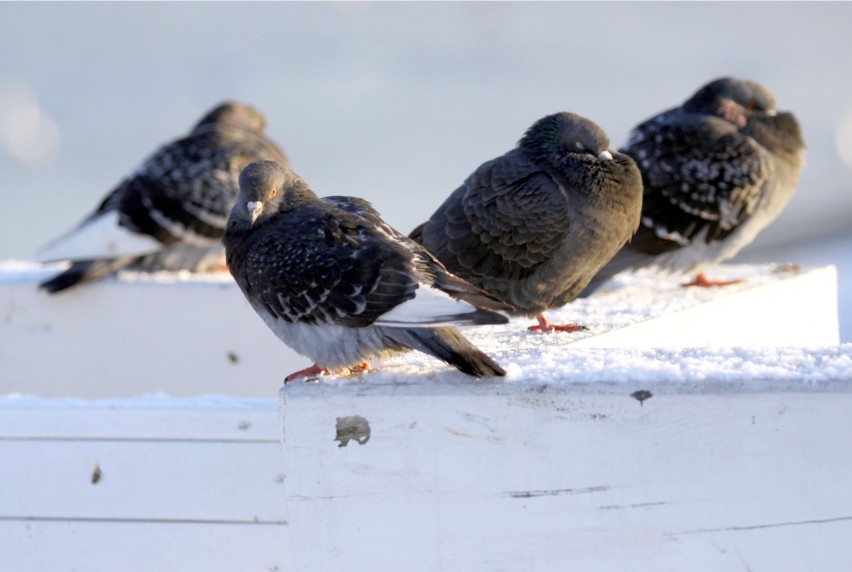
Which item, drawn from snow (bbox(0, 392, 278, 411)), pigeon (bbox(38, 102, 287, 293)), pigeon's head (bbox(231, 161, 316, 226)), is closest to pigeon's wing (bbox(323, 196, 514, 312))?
pigeon's head (bbox(231, 161, 316, 226))

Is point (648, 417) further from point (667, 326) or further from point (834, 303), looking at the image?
point (834, 303)

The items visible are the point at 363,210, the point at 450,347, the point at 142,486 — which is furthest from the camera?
the point at 142,486

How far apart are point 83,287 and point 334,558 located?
3521mm

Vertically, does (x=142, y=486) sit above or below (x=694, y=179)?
below

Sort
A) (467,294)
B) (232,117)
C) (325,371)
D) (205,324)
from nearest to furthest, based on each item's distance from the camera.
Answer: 1. (467,294)
2. (325,371)
3. (205,324)
4. (232,117)

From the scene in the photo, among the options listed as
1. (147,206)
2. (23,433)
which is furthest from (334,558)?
(147,206)

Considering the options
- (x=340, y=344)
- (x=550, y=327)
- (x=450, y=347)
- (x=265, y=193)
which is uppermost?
(x=265, y=193)

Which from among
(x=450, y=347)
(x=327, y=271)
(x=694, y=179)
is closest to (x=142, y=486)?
(x=327, y=271)

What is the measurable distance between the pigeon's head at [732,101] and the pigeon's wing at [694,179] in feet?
0.67

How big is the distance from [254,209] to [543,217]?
1.33 m

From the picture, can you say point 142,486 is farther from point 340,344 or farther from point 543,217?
point 543,217

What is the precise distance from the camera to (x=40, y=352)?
5898 mm

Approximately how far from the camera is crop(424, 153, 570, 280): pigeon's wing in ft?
14.8

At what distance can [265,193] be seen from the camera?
3643mm
